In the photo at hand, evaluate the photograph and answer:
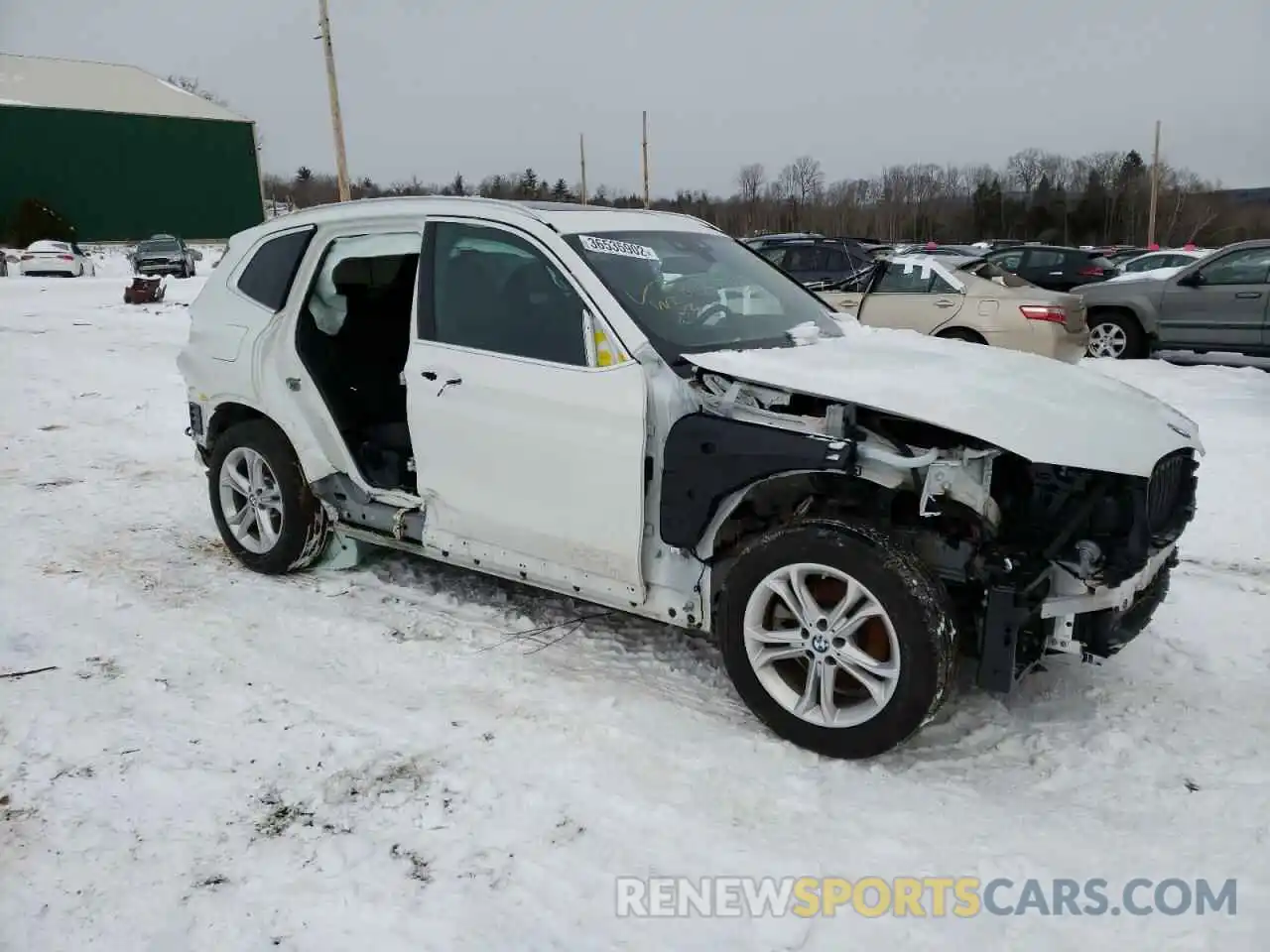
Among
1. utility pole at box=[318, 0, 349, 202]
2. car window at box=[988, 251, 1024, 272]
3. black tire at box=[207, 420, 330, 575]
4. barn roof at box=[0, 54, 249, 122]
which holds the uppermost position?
barn roof at box=[0, 54, 249, 122]

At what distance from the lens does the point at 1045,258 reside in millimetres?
18359

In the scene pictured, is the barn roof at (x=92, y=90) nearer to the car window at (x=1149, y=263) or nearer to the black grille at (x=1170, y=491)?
the car window at (x=1149, y=263)

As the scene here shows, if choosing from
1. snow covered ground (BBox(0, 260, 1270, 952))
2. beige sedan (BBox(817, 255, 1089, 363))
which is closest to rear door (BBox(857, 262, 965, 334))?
beige sedan (BBox(817, 255, 1089, 363))

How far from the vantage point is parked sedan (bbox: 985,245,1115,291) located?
58.5 feet

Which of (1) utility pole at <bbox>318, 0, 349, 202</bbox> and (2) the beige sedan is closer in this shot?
(2) the beige sedan

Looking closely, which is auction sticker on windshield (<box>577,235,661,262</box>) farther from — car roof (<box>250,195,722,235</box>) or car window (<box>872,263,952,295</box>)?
car window (<box>872,263,952,295</box>)

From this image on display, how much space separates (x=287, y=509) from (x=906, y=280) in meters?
8.03

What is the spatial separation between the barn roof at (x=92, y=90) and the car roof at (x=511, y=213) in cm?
5400

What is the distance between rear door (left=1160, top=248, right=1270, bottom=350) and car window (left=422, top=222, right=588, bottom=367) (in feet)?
34.8

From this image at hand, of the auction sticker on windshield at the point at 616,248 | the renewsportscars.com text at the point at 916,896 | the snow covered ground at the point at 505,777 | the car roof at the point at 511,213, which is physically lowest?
the renewsportscars.com text at the point at 916,896

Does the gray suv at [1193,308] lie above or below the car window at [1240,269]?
below

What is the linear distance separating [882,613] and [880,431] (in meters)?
0.64

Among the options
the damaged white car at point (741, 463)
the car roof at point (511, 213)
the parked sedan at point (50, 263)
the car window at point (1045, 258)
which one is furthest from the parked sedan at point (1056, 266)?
the parked sedan at point (50, 263)

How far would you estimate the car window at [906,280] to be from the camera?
34.9 feet
